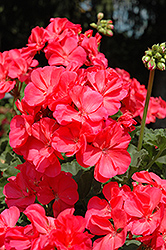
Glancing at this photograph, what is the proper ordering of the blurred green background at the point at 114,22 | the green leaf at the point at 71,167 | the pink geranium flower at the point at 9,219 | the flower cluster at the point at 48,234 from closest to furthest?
the flower cluster at the point at 48,234 → the pink geranium flower at the point at 9,219 → the green leaf at the point at 71,167 → the blurred green background at the point at 114,22

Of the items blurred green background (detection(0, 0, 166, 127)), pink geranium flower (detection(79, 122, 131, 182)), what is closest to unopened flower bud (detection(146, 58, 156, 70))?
pink geranium flower (detection(79, 122, 131, 182))

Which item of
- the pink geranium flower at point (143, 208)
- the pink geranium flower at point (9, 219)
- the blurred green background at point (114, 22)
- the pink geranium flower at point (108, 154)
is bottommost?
the blurred green background at point (114, 22)

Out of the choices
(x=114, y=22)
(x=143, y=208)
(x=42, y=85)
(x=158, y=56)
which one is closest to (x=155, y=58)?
(x=158, y=56)

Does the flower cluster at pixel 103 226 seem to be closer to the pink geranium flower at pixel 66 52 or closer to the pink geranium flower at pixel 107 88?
the pink geranium flower at pixel 107 88

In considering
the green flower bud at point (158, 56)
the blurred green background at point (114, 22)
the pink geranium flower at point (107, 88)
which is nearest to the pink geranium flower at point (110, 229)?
the pink geranium flower at point (107, 88)

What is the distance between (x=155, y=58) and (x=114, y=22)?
436 centimetres

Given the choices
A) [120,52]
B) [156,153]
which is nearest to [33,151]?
[156,153]

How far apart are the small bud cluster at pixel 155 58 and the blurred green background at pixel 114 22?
3583mm

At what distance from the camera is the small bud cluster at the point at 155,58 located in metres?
0.98

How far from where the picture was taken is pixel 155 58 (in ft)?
3.32

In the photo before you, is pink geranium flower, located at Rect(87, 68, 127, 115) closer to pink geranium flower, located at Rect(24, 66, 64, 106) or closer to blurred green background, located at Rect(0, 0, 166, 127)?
pink geranium flower, located at Rect(24, 66, 64, 106)

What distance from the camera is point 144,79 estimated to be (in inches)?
202

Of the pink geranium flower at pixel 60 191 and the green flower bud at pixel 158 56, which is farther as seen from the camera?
the green flower bud at pixel 158 56

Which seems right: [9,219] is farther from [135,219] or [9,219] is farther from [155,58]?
[155,58]
